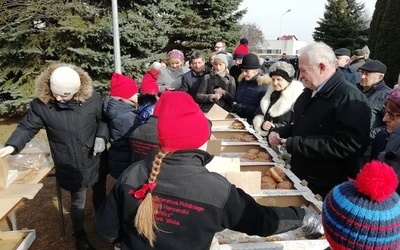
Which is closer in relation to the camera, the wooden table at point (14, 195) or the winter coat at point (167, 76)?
the wooden table at point (14, 195)

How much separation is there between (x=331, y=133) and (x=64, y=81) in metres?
2.14

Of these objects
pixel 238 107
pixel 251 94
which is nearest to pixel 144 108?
pixel 238 107

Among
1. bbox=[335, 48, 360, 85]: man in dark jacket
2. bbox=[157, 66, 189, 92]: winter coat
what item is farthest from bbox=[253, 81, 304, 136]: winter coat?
bbox=[335, 48, 360, 85]: man in dark jacket

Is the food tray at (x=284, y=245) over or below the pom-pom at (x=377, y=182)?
below

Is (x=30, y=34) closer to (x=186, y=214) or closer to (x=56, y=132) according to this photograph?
(x=56, y=132)

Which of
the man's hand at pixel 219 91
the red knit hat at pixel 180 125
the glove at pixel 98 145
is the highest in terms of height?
the red knit hat at pixel 180 125

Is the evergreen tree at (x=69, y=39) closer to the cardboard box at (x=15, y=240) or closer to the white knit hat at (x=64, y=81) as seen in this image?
the white knit hat at (x=64, y=81)

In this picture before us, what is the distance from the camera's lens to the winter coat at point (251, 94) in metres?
4.11

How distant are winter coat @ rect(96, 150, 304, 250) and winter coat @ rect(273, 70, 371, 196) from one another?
1.02 m

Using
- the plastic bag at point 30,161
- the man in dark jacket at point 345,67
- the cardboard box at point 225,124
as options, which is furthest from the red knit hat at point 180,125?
the man in dark jacket at point 345,67

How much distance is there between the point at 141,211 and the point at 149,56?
26.0 ft

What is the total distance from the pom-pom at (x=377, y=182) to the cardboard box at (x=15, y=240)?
85.4 inches

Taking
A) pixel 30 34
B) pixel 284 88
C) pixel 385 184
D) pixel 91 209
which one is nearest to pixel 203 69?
pixel 284 88

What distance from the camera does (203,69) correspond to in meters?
5.08
